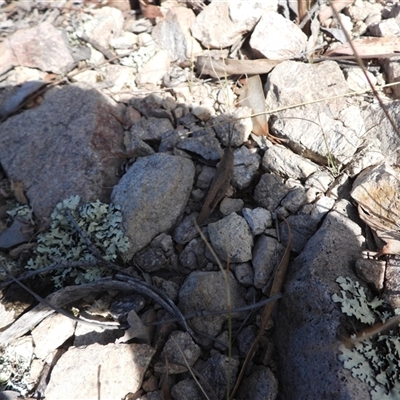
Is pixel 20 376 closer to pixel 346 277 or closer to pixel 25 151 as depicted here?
pixel 25 151

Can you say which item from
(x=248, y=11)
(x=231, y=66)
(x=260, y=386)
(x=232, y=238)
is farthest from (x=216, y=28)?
(x=260, y=386)

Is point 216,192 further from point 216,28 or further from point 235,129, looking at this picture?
point 216,28

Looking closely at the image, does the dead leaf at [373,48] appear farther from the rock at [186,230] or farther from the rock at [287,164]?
the rock at [186,230]

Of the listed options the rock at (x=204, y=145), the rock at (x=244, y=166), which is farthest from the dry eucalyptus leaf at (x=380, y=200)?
the rock at (x=204, y=145)

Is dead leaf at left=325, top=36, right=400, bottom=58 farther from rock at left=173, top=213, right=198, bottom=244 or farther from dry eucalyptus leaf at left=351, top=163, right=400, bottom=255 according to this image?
rock at left=173, top=213, right=198, bottom=244

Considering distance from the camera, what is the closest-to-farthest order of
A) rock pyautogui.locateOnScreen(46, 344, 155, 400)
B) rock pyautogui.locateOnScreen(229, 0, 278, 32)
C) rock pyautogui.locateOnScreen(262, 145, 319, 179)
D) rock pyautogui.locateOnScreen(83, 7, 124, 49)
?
rock pyautogui.locateOnScreen(46, 344, 155, 400) → rock pyautogui.locateOnScreen(262, 145, 319, 179) → rock pyautogui.locateOnScreen(229, 0, 278, 32) → rock pyautogui.locateOnScreen(83, 7, 124, 49)

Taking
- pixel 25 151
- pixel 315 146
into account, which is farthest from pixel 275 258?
pixel 25 151

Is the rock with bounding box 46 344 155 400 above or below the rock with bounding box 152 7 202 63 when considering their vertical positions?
below

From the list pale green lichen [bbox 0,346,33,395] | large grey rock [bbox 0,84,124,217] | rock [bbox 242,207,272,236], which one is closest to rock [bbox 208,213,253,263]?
rock [bbox 242,207,272,236]
